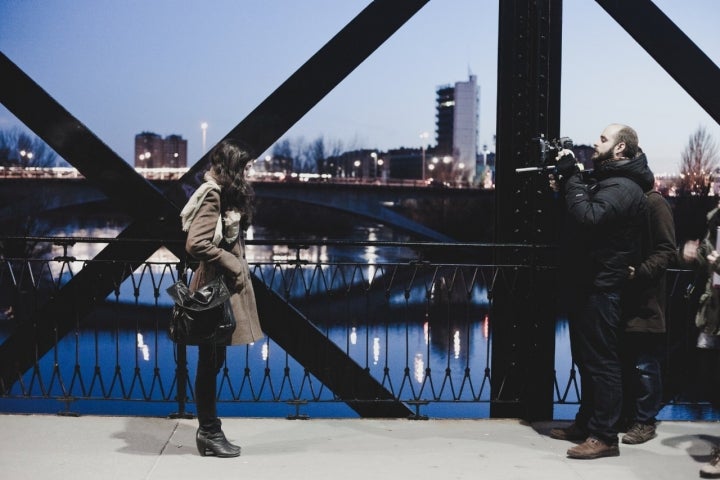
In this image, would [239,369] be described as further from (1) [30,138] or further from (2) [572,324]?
(1) [30,138]

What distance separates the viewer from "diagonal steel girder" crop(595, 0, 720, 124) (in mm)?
4953

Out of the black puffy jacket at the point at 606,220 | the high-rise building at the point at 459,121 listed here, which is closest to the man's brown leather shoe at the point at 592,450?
the black puffy jacket at the point at 606,220

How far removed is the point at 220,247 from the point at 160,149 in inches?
6364

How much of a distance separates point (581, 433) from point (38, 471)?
2.88 meters

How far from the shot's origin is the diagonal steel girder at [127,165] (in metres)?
4.70

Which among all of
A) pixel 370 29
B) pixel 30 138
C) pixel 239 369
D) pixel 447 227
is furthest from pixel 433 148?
pixel 370 29

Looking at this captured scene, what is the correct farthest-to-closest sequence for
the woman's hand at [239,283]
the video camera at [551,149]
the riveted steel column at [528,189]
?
the riveted steel column at [528,189] → the video camera at [551,149] → the woman's hand at [239,283]

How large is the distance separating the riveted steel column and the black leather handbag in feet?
6.37

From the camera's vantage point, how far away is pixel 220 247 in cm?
374

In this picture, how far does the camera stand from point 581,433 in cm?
439

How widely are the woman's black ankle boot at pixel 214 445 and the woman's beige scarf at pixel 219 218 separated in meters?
1.02

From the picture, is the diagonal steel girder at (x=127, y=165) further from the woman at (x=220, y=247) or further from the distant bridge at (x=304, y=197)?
the distant bridge at (x=304, y=197)

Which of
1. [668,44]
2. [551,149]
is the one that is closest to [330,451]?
[551,149]

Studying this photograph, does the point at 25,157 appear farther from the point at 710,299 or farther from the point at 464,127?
the point at 464,127
